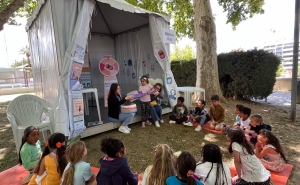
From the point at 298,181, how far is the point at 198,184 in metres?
1.74

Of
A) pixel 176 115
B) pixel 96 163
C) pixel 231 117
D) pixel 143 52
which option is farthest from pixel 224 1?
pixel 96 163

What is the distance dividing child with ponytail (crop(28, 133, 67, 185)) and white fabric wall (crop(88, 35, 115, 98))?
5.59m

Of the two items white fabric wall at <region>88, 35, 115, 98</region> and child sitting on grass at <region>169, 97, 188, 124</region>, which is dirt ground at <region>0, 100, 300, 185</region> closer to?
child sitting on grass at <region>169, 97, 188, 124</region>

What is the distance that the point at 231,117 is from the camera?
5.15m

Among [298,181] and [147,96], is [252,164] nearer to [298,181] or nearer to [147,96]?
[298,181]

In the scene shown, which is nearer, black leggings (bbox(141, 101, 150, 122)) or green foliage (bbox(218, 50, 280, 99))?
black leggings (bbox(141, 101, 150, 122))

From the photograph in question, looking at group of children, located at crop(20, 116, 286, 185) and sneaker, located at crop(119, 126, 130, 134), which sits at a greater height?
group of children, located at crop(20, 116, 286, 185)

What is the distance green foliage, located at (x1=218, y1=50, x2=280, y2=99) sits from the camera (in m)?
6.59

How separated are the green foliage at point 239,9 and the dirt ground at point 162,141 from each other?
6065 millimetres

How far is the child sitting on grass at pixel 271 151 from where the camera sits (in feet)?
7.67

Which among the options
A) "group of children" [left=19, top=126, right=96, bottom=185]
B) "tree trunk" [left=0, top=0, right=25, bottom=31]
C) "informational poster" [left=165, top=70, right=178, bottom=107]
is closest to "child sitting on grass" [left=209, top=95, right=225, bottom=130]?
"informational poster" [left=165, top=70, right=178, bottom=107]

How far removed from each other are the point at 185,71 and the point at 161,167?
7985 mm

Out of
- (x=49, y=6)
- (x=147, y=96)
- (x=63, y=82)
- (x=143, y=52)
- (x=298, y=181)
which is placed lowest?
(x=298, y=181)

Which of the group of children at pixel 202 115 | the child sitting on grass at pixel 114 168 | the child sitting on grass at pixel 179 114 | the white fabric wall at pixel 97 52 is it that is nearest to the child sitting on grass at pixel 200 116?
the group of children at pixel 202 115
